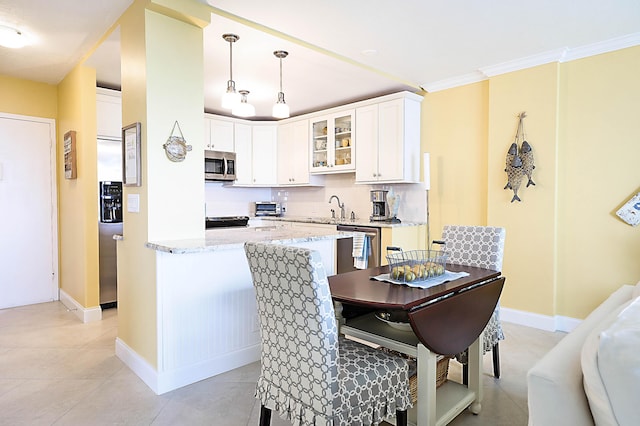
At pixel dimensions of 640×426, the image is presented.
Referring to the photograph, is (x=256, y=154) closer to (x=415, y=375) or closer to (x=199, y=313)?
(x=199, y=313)

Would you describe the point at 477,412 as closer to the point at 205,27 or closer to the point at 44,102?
the point at 205,27

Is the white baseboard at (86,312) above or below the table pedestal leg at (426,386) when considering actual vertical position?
below

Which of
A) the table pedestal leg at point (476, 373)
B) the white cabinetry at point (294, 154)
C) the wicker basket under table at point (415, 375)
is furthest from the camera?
the white cabinetry at point (294, 154)

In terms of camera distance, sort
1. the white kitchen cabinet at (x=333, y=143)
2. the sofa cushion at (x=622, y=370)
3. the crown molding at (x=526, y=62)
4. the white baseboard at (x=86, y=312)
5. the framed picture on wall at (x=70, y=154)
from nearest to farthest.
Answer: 1. the sofa cushion at (x=622, y=370)
2. the crown molding at (x=526, y=62)
3. the white baseboard at (x=86, y=312)
4. the framed picture on wall at (x=70, y=154)
5. the white kitchen cabinet at (x=333, y=143)

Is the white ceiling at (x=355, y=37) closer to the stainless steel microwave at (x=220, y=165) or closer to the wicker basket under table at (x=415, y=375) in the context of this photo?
the stainless steel microwave at (x=220, y=165)

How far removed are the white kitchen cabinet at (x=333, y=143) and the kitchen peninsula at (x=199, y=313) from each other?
2285 mm

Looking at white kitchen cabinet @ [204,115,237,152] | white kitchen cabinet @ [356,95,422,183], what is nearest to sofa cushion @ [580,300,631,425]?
white kitchen cabinet @ [356,95,422,183]

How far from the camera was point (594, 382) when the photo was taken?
2.68 feet

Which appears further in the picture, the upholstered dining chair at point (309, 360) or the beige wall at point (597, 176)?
the beige wall at point (597, 176)

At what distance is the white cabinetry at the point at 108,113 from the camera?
380 cm

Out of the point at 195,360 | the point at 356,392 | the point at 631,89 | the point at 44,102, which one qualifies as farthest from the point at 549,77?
the point at 44,102

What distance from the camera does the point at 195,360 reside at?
2383mm

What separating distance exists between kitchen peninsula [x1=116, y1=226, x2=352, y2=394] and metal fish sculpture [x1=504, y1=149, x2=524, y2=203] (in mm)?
2093

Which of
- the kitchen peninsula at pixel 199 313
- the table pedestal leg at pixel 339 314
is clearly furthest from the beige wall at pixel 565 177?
the table pedestal leg at pixel 339 314
